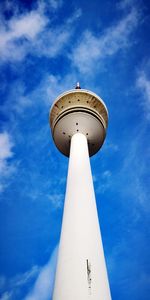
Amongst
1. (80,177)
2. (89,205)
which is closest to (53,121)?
(80,177)

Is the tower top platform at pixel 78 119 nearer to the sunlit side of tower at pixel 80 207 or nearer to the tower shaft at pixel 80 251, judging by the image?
the sunlit side of tower at pixel 80 207

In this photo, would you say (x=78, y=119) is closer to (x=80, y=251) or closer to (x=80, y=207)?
(x=80, y=207)

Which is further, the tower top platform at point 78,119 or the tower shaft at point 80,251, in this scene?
the tower top platform at point 78,119

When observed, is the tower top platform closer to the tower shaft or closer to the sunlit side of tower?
the sunlit side of tower

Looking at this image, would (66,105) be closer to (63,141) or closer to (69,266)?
(63,141)

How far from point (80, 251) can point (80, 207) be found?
2.45 m

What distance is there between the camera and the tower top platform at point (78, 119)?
69.0 ft

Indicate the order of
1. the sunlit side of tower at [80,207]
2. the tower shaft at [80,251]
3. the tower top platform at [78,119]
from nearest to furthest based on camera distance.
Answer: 1. the tower shaft at [80,251]
2. the sunlit side of tower at [80,207]
3. the tower top platform at [78,119]

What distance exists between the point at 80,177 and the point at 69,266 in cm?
549

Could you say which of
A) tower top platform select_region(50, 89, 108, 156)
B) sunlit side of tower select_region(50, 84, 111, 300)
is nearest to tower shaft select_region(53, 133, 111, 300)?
sunlit side of tower select_region(50, 84, 111, 300)

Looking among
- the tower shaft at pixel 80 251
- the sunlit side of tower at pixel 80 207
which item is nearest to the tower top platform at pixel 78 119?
the sunlit side of tower at pixel 80 207

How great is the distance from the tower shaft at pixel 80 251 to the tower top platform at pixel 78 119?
6162 millimetres

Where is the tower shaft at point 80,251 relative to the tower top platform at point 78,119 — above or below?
below

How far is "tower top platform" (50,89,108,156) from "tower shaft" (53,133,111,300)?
6162 millimetres
